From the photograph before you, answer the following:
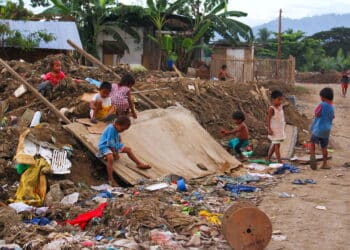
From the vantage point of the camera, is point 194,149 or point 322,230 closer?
point 322,230

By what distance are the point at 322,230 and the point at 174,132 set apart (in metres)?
3.88

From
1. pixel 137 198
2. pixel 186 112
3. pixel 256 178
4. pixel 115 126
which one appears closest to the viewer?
pixel 137 198

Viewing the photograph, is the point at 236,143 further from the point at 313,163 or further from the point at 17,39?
the point at 17,39

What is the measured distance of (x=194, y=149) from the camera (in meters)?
8.90

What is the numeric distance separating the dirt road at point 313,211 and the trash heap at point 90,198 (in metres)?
0.37

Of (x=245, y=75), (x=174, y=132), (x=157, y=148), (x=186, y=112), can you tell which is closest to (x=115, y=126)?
(x=157, y=148)

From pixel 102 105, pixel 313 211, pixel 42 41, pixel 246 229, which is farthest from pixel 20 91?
pixel 42 41

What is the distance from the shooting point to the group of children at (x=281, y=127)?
8.91m

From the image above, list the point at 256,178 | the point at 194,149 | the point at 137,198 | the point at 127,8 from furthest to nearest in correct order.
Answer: the point at 127,8
the point at 194,149
the point at 256,178
the point at 137,198

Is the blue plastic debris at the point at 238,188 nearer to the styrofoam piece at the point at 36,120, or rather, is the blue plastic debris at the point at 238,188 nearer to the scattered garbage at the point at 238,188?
the scattered garbage at the point at 238,188

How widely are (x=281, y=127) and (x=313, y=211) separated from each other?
10.3ft

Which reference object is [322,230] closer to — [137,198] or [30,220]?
[137,198]

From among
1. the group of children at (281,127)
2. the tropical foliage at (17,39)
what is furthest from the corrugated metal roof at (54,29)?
the group of children at (281,127)

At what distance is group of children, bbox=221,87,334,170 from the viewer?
29.2ft
